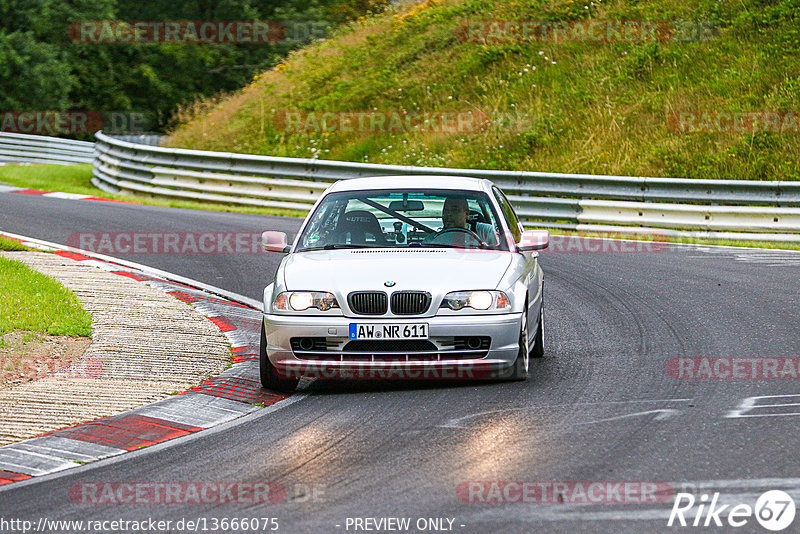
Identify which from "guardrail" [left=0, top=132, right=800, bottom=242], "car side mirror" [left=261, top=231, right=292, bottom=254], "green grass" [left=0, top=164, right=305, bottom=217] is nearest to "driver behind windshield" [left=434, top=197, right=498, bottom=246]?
"car side mirror" [left=261, top=231, right=292, bottom=254]

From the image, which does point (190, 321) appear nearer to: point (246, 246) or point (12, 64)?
point (246, 246)

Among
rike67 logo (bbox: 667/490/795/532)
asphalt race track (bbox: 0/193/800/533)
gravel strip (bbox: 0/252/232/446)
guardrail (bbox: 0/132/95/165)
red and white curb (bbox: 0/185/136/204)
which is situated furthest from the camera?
guardrail (bbox: 0/132/95/165)

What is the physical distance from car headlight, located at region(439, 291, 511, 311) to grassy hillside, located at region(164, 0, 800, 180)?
14.0 meters

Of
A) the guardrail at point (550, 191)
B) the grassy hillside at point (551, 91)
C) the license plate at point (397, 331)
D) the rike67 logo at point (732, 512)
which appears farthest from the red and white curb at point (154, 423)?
the grassy hillside at point (551, 91)

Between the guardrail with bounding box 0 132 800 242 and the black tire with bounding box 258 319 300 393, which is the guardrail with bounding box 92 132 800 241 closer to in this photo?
the guardrail with bounding box 0 132 800 242

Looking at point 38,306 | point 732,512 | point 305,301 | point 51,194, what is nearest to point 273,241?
point 305,301

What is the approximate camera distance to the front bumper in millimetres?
7871

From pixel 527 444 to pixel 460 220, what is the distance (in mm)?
3037

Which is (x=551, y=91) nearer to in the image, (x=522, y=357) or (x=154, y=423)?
(x=522, y=357)

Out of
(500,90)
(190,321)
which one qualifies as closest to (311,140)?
(500,90)

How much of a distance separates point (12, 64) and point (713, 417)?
37.4 metres

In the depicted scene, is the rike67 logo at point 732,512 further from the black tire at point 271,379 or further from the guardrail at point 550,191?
the guardrail at point 550,191

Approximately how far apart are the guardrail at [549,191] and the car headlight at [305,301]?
10.3m

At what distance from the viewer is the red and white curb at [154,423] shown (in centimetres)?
647
